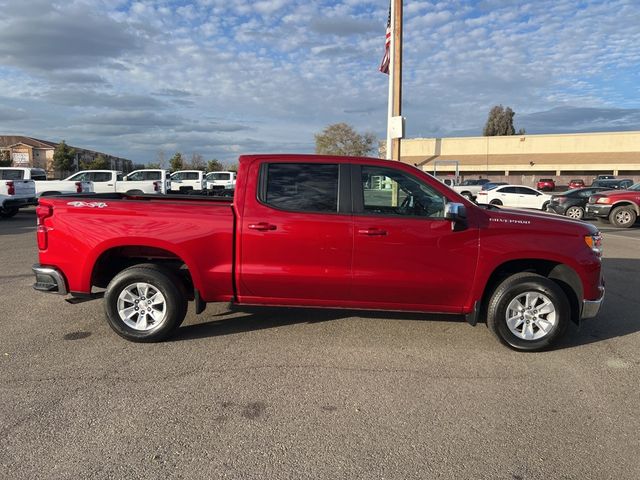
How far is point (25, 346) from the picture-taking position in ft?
15.0

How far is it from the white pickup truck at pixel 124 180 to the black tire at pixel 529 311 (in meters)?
20.3

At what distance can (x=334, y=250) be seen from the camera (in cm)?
446

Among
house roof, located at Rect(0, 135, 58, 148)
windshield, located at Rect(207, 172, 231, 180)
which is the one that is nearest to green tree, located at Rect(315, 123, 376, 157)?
windshield, located at Rect(207, 172, 231, 180)

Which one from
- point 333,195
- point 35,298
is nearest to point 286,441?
point 333,195

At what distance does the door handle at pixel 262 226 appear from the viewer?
4.48 metres

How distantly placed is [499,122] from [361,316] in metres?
102

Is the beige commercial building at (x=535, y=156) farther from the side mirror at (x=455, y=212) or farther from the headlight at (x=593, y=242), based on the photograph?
the side mirror at (x=455, y=212)

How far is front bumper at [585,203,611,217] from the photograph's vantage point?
54.2 ft

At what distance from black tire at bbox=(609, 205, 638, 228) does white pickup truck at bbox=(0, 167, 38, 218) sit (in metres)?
21.1

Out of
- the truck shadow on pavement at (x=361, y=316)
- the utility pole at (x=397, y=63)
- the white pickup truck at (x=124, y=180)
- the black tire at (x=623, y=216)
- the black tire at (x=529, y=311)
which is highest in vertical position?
the utility pole at (x=397, y=63)

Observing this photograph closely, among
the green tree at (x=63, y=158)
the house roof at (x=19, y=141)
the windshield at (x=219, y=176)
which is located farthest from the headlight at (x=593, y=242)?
the house roof at (x=19, y=141)

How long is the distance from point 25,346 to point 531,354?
15.9 feet

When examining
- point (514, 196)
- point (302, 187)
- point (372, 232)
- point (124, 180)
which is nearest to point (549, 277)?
point (372, 232)

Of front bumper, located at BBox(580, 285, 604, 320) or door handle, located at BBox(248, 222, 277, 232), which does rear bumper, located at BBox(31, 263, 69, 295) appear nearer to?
door handle, located at BBox(248, 222, 277, 232)
